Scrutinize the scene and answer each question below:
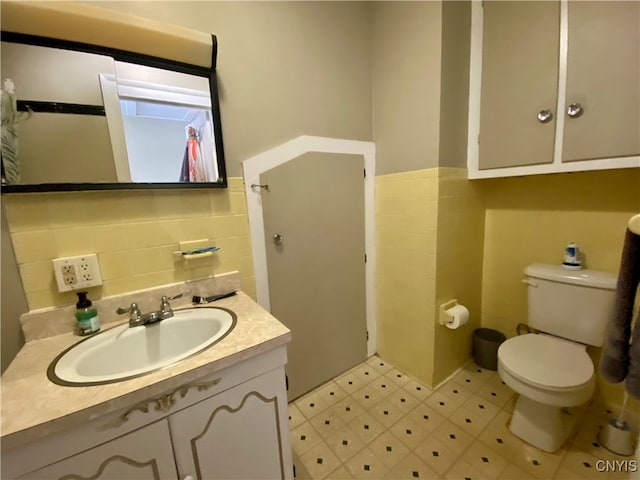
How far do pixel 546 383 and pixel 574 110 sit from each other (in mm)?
1171

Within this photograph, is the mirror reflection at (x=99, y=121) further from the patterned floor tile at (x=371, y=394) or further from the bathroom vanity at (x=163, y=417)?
the patterned floor tile at (x=371, y=394)

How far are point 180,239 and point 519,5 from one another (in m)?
1.91

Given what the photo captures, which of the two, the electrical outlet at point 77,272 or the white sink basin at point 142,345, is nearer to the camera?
the white sink basin at point 142,345

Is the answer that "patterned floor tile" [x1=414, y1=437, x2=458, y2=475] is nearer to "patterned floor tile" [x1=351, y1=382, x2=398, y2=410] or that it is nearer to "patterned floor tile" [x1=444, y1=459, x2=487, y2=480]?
"patterned floor tile" [x1=444, y1=459, x2=487, y2=480]

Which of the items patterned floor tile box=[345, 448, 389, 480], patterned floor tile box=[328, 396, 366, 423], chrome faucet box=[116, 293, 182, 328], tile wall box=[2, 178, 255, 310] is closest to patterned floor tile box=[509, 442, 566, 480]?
patterned floor tile box=[345, 448, 389, 480]

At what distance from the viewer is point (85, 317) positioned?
37.7 inches

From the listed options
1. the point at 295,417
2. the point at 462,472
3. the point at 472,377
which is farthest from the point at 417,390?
the point at 295,417

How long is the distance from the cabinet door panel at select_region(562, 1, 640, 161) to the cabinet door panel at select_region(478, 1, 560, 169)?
71 mm

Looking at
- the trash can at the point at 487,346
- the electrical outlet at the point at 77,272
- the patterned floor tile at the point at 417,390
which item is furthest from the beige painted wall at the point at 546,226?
the electrical outlet at the point at 77,272

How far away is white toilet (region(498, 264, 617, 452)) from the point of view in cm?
116

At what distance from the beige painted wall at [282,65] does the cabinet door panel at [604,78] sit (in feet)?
3.22

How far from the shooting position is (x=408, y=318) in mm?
1746

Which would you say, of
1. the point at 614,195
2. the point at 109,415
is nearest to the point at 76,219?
the point at 109,415

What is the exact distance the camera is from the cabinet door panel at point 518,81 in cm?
125
